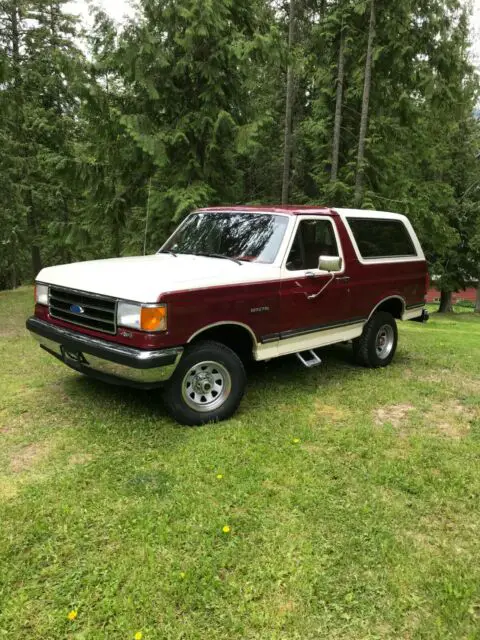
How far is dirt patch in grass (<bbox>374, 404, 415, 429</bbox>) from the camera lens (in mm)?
4844

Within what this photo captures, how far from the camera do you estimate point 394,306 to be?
6.95 meters

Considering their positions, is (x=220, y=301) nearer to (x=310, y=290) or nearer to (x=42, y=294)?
(x=310, y=290)

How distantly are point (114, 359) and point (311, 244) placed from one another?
2.56m

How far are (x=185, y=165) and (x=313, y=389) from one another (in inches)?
226

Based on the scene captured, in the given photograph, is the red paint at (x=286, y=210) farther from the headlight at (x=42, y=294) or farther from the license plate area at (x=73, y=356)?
the license plate area at (x=73, y=356)

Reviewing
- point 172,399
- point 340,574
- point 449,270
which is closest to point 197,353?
point 172,399

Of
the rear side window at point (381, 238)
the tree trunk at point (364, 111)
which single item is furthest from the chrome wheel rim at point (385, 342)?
the tree trunk at point (364, 111)

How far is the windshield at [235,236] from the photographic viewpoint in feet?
17.1

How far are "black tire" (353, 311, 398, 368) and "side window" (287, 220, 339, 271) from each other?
1.26 m

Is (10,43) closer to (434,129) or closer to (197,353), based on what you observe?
(434,129)

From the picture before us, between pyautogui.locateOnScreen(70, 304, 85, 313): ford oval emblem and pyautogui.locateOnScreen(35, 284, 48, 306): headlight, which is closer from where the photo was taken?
pyautogui.locateOnScreen(70, 304, 85, 313): ford oval emblem

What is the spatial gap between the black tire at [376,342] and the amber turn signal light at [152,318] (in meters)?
3.27

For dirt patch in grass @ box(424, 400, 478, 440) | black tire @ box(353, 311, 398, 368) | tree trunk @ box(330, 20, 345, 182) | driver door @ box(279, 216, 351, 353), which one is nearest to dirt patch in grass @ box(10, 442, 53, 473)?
driver door @ box(279, 216, 351, 353)

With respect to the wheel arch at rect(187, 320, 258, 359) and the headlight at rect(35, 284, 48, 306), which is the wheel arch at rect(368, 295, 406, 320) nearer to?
the wheel arch at rect(187, 320, 258, 359)
